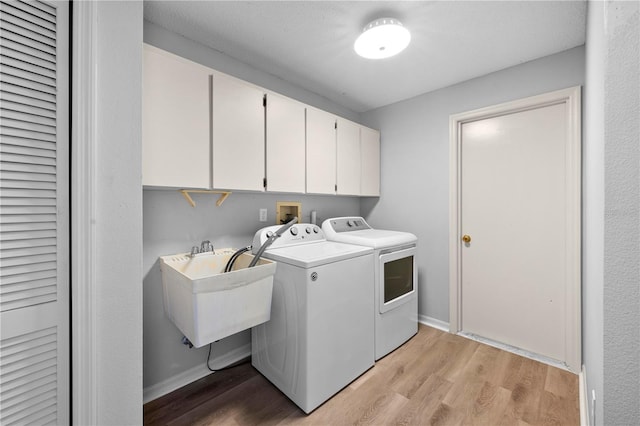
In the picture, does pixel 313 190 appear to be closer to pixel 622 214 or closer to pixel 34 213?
pixel 34 213

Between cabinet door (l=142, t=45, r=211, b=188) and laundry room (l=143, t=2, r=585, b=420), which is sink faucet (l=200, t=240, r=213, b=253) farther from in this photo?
cabinet door (l=142, t=45, r=211, b=188)

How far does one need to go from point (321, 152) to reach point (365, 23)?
98 centimetres

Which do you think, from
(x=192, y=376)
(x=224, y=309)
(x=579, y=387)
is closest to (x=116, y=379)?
(x=224, y=309)

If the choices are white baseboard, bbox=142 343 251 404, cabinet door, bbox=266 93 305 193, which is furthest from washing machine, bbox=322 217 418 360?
white baseboard, bbox=142 343 251 404

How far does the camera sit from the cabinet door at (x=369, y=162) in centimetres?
277

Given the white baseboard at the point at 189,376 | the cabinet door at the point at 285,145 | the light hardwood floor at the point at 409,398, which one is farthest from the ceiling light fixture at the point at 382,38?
the white baseboard at the point at 189,376

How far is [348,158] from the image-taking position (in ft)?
8.52

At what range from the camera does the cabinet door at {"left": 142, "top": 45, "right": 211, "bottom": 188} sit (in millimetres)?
1410

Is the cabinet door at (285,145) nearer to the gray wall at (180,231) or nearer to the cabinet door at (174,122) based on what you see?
the gray wall at (180,231)

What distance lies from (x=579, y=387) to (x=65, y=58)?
11.2 ft

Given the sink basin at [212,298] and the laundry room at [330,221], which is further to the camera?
the sink basin at [212,298]

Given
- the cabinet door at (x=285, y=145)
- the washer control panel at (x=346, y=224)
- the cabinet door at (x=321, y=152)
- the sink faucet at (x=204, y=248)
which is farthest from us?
the washer control panel at (x=346, y=224)

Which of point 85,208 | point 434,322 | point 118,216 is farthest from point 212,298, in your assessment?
point 434,322

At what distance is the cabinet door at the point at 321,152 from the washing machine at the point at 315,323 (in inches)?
A: 23.7
